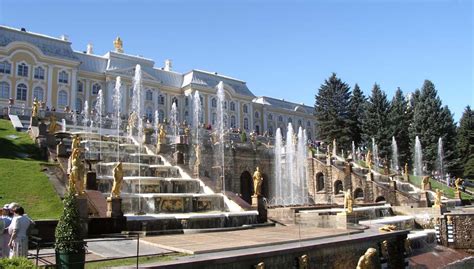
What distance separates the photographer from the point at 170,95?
75.9m

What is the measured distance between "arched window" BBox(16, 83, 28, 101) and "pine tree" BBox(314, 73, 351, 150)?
4167 cm

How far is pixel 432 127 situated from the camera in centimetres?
5647

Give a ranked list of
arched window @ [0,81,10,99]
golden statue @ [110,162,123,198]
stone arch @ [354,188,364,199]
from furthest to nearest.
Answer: arched window @ [0,81,10,99] → stone arch @ [354,188,364,199] → golden statue @ [110,162,123,198]

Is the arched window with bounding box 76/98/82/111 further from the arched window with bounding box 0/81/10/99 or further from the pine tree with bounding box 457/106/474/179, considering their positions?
the pine tree with bounding box 457/106/474/179

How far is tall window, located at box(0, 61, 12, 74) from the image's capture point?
57.0m

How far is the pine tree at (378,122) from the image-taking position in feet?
189

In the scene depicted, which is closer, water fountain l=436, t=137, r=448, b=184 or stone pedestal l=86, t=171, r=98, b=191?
stone pedestal l=86, t=171, r=98, b=191

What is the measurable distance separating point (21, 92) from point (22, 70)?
301cm

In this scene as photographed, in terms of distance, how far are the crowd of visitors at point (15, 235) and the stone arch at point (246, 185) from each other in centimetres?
3224

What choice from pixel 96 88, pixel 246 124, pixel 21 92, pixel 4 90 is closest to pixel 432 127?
pixel 246 124

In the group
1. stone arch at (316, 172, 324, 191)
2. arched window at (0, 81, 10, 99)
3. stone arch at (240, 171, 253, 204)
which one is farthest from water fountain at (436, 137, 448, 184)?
arched window at (0, 81, 10, 99)

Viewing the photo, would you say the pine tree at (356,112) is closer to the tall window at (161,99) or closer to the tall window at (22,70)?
the tall window at (161,99)

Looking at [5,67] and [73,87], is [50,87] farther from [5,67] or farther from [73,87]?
[5,67]

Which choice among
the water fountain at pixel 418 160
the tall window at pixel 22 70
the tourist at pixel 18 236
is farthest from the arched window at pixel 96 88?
the tourist at pixel 18 236
